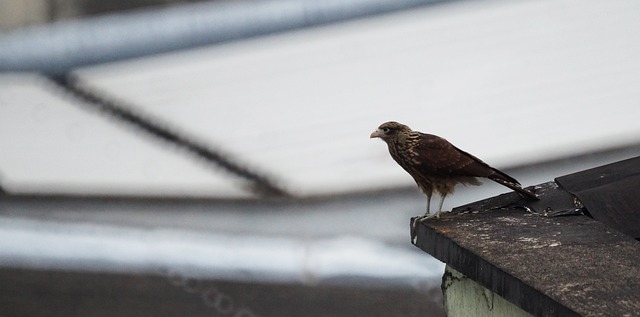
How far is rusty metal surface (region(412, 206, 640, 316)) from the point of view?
82.7 inches

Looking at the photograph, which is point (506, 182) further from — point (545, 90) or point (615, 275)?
point (545, 90)

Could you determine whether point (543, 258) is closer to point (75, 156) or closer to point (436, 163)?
point (436, 163)

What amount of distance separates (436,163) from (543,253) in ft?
2.66

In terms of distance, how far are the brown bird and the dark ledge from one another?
0.16m

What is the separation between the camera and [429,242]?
2766mm

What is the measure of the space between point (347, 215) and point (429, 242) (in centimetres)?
319

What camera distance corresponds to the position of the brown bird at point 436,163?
124 inches

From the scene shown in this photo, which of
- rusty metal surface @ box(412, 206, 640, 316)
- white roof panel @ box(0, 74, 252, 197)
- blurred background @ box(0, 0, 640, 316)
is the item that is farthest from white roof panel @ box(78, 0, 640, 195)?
rusty metal surface @ box(412, 206, 640, 316)

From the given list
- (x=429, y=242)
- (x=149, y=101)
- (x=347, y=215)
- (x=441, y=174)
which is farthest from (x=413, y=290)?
(x=429, y=242)

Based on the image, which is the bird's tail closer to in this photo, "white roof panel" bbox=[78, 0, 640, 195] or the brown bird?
the brown bird

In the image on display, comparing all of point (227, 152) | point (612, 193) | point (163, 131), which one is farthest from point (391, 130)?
point (163, 131)

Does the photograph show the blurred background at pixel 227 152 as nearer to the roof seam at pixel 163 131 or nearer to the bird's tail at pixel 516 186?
the roof seam at pixel 163 131

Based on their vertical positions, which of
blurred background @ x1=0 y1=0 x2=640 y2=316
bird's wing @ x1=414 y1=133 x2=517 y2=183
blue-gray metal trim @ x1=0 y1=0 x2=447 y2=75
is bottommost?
bird's wing @ x1=414 y1=133 x2=517 y2=183

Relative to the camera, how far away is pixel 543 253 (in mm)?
2402
